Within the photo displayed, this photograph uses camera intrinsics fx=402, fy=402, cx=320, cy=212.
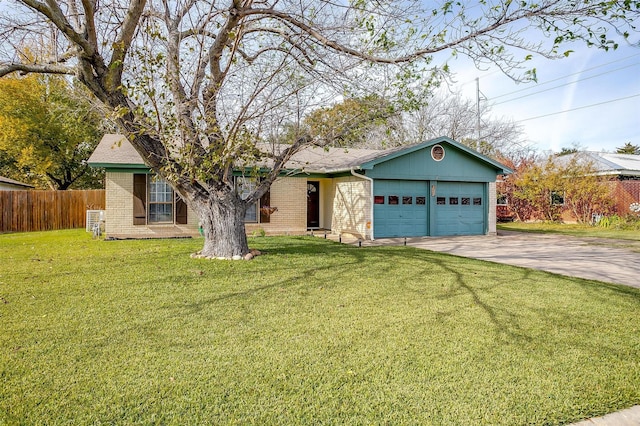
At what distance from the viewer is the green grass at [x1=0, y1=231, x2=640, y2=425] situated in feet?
9.40

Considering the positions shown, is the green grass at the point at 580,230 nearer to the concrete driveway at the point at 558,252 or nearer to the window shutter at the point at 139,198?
the concrete driveway at the point at 558,252

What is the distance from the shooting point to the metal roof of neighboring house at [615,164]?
21.5 meters

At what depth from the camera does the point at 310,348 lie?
3930 millimetres

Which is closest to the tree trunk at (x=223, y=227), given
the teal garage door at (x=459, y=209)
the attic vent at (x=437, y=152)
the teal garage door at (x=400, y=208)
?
the teal garage door at (x=400, y=208)

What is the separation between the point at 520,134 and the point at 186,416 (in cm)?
3201

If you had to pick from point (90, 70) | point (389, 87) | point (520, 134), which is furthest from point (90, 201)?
point (520, 134)

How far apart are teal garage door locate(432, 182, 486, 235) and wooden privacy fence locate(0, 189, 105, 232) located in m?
15.0

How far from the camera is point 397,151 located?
13.8 meters

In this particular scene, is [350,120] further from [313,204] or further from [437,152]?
[313,204]

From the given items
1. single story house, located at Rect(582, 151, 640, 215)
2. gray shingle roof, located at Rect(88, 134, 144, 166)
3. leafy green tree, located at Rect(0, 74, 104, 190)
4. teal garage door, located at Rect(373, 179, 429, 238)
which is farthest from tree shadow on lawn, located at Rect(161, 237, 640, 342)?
leafy green tree, located at Rect(0, 74, 104, 190)

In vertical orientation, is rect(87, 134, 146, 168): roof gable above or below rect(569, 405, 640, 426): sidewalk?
above

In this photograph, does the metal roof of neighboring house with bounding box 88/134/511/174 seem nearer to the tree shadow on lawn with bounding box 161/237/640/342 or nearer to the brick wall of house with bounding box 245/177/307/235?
the brick wall of house with bounding box 245/177/307/235

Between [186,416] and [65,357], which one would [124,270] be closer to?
[65,357]

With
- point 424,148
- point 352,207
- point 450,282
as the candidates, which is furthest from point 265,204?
point 450,282
